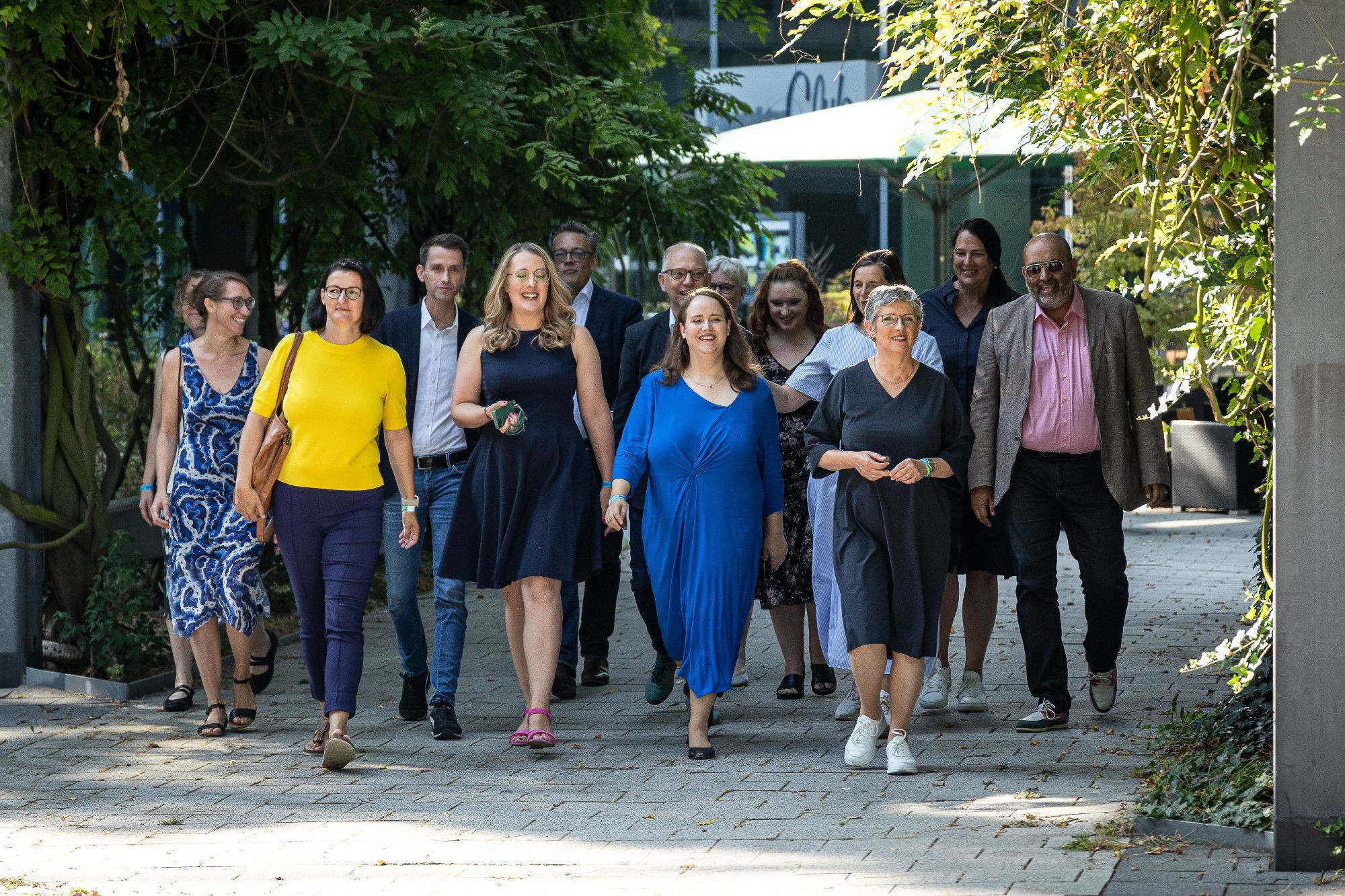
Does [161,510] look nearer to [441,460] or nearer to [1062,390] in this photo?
[441,460]

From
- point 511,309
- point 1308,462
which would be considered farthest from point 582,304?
point 1308,462

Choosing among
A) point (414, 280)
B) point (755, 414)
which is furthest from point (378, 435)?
point (414, 280)

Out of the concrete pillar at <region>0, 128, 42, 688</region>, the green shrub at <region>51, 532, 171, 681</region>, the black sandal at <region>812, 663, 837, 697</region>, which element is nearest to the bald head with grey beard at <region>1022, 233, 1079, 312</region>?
the black sandal at <region>812, 663, 837, 697</region>

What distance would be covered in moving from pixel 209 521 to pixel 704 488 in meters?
2.26

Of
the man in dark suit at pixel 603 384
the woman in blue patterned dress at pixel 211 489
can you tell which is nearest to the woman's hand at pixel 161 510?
the woman in blue patterned dress at pixel 211 489

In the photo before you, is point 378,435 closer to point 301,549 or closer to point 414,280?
point 301,549

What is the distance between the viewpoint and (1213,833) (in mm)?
4820

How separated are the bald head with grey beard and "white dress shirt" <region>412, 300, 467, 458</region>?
7.98 feet

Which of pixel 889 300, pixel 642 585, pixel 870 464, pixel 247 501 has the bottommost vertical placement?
pixel 642 585

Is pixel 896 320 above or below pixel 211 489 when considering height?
above

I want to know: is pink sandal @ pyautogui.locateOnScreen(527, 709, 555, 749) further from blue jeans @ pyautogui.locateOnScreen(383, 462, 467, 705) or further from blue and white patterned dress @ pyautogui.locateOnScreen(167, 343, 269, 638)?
blue and white patterned dress @ pyautogui.locateOnScreen(167, 343, 269, 638)

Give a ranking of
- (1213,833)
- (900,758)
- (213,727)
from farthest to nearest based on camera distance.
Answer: (213,727), (900,758), (1213,833)

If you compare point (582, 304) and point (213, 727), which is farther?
point (582, 304)

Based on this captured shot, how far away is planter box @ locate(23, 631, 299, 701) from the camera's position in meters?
7.57
